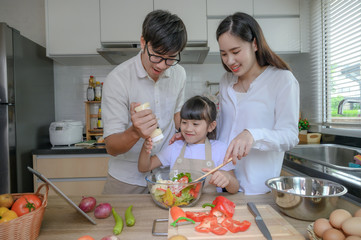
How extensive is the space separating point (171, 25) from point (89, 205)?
75cm

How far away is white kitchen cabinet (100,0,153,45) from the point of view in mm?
2625

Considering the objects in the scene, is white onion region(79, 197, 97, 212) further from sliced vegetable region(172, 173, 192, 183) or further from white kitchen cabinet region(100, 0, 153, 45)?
white kitchen cabinet region(100, 0, 153, 45)

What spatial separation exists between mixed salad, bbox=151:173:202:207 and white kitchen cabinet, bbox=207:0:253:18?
7.10 ft

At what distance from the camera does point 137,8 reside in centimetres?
264

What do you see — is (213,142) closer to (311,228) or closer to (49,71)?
(311,228)

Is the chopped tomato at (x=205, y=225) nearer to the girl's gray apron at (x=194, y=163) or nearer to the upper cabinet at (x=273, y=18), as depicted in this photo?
the girl's gray apron at (x=194, y=163)

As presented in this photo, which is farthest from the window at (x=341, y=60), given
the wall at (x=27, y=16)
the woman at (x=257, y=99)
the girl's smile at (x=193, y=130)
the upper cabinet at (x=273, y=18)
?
the wall at (x=27, y=16)

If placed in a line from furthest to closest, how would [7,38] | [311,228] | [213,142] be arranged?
[7,38]
[213,142]
[311,228]

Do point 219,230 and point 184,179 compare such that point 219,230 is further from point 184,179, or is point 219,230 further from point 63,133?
point 63,133

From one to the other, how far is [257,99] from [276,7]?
6.23 ft

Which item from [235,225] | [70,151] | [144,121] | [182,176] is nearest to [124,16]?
[70,151]

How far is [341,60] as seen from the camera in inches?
90.9

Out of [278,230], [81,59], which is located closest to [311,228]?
[278,230]

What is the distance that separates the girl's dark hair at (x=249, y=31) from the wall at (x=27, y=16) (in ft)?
8.82
